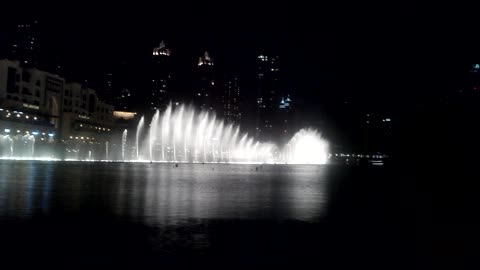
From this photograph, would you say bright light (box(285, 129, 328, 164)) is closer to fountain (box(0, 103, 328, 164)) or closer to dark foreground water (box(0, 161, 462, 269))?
fountain (box(0, 103, 328, 164))

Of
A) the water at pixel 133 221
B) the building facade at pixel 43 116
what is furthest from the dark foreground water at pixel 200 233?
the building facade at pixel 43 116

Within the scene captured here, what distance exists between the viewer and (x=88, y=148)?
430 ft

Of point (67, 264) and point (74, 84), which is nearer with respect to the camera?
point (67, 264)

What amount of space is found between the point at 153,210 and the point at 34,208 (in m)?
3.92

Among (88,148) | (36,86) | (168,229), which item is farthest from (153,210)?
(88,148)

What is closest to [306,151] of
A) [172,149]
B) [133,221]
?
[172,149]

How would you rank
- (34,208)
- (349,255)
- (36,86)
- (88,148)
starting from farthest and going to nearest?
(88,148) < (36,86) < (34,208) < (349,255)

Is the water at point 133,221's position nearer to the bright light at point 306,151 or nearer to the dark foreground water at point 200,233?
the dark foreground water at point 200,233

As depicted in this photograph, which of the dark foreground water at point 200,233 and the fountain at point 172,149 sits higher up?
the fountain at point 172,149

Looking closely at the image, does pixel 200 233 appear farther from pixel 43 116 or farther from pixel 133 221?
pixel 43 116

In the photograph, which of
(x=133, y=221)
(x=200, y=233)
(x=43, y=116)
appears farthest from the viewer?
(x=43, y=116)

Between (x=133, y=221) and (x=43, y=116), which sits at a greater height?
(x=43, y=116)

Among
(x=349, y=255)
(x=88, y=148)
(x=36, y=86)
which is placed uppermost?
(x=36, y=86)

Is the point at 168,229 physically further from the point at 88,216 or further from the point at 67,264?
the point at 67,264
